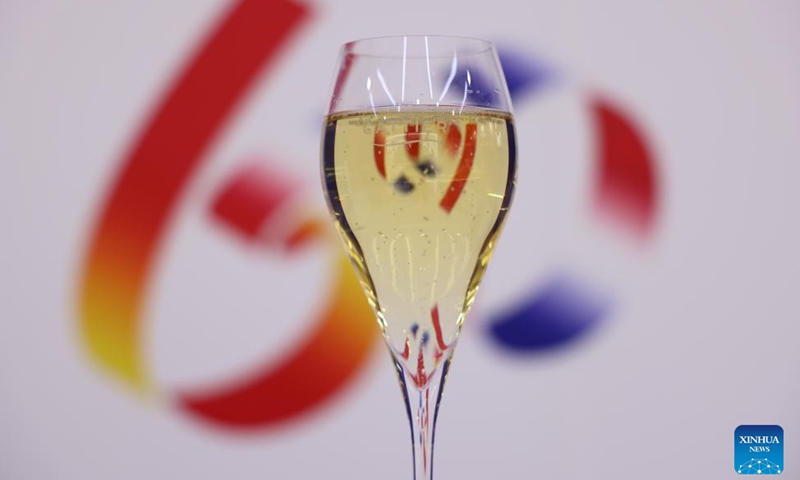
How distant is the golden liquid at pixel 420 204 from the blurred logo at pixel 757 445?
1.73m

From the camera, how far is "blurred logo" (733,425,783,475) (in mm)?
1992

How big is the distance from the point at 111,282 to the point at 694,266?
1.37 meters

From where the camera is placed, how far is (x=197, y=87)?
6.48 feet

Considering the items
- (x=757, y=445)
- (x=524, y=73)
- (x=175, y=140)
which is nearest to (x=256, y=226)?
(x=175, y=140)

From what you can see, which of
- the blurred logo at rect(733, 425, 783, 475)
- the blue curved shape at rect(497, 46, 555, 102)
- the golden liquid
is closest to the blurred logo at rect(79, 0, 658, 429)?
the blue curved shape at rect(497, 46, 555, 102)

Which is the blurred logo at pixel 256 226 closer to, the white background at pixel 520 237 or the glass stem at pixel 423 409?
the white background at pixel 520 237

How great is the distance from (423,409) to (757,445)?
5.90ft

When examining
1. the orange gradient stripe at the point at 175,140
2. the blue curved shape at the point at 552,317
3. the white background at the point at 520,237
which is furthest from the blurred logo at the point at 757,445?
the orange gradient stripe at the point at 175,140

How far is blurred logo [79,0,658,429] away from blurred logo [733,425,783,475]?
467 millimetres

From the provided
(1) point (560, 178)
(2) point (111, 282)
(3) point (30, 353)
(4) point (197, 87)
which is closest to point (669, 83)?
(1) point (560, 178)

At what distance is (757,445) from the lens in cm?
202

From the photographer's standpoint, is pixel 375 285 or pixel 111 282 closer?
pixel 375 285

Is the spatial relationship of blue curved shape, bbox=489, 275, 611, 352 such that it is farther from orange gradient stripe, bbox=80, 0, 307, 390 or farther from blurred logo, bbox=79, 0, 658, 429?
orange gradient stripe, bbox=80, 0, 307, 390

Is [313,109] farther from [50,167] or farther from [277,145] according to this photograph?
[50,167]
